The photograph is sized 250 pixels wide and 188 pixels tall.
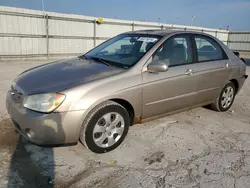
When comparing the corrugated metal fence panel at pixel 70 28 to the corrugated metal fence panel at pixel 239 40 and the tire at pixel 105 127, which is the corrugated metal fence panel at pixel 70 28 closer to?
the tire at pixel 105 127

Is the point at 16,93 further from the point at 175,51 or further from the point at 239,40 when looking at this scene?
the point at 239,40

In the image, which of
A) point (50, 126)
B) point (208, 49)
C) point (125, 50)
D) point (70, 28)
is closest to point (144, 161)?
point (50, 126)

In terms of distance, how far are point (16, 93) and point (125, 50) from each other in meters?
1.73

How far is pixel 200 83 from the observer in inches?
144

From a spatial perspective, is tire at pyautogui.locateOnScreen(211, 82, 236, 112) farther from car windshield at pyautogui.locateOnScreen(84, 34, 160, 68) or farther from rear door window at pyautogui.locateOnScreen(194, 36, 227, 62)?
car windshield at pyautogui.locateOnScreen(84, 34, 160, 68)

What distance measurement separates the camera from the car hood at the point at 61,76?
2502mm

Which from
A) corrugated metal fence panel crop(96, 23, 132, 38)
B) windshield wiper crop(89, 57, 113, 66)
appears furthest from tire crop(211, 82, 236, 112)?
corrugated metal fence panel crop(96, 23, 132, 38)

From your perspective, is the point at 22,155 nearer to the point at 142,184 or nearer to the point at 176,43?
the point at 142,184

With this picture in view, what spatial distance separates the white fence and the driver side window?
33.8 feet

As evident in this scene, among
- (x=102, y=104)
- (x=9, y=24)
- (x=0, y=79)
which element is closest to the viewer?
(x=102, y=104)

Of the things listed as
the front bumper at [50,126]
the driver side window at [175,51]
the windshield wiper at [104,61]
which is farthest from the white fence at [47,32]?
the driver side window at [175,51]

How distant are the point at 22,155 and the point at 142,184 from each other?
1511 mm

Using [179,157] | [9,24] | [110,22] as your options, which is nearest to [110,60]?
[179,157]

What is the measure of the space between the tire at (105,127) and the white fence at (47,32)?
10417mm
